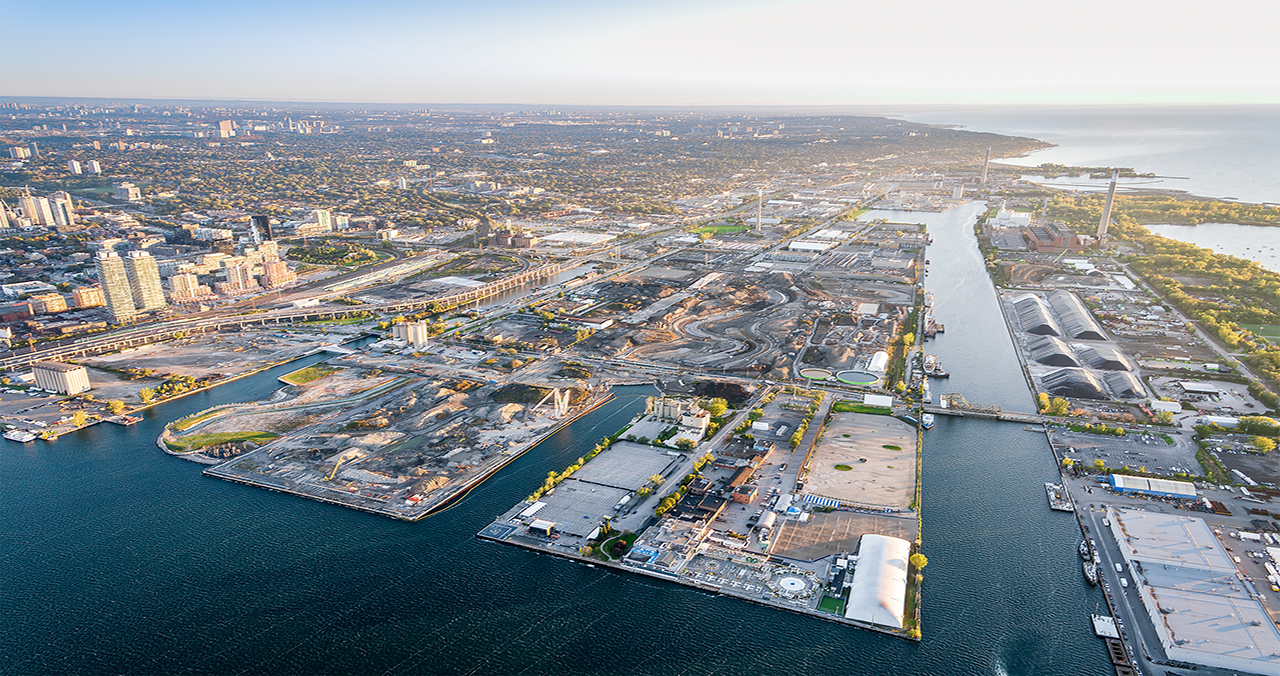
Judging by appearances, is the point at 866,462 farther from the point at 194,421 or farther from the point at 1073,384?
the point at 194,421

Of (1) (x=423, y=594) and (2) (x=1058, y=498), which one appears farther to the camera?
(2) (x=1058, y=498)

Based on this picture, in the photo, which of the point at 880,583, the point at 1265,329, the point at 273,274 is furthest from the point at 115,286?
the point at 1265,329

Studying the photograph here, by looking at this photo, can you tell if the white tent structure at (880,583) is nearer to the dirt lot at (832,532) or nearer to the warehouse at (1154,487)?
the dirt lot at (832,532)

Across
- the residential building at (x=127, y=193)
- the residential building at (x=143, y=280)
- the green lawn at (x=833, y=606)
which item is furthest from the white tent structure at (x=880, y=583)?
the residential building at (x=127, y=193)

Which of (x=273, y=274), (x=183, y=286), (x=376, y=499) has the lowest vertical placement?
(x=376, y=499)

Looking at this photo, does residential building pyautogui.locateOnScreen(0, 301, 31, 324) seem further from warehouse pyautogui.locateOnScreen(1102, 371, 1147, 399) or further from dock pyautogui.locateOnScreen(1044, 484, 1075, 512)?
warehouse pyautogui.locateOnScreen(1102, 371, 1147, 399)

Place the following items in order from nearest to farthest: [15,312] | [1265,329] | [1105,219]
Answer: [1265,329] → [15,312] → [1105,219]
